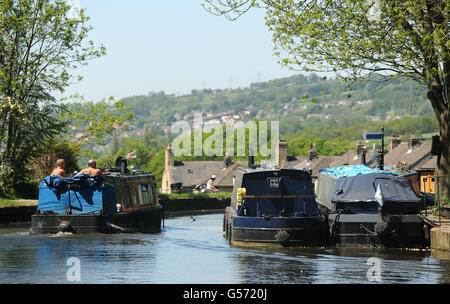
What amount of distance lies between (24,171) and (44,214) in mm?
17421

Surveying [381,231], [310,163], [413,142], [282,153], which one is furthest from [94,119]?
[310,163]

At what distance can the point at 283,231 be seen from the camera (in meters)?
25.2

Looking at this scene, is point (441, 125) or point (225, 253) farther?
point (441, 125)

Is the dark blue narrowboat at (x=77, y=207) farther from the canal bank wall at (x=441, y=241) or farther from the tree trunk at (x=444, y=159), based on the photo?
the tree trunk at (x=444, y=159)

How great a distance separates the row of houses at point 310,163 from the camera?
78625mm

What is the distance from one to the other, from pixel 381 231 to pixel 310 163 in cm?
8891

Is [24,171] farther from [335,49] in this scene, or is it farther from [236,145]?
[236,145]

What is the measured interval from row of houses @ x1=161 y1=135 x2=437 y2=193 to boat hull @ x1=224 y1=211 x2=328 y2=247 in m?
31.7

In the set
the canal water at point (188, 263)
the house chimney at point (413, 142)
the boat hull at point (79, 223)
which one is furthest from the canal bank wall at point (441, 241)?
the house chimney at point (413, 142)

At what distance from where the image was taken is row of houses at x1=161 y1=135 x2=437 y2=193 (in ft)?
258

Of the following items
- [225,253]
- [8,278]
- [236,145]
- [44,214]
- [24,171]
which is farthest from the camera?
[236,145]

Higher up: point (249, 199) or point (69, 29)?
point (69, 29)

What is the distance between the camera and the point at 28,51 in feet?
152

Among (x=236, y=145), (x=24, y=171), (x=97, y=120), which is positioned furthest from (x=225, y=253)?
(x=236, y=145)
